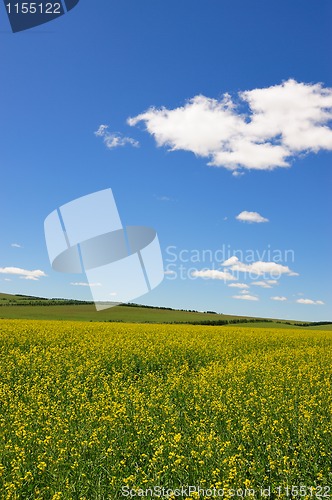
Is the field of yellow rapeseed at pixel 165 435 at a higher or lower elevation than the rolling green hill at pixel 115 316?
higher

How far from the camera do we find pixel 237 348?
18625 mm

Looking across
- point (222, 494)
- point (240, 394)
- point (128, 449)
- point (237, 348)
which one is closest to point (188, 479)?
point (222, 494)

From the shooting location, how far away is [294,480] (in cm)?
570

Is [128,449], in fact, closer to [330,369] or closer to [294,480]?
[294,480]

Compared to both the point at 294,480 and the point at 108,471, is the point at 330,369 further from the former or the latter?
the point at 108,471

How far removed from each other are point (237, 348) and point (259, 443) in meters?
12.0

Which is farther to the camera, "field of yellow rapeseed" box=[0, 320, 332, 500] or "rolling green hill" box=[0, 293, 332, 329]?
"rolling green hill" box=[0, 293, 332, 329]

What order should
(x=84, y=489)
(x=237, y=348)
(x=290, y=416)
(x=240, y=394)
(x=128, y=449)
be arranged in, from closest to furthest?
1. (x=84, y=489)
2. (x=128, y=449)
3. (x=290, y=416)
4. (x=240, y=394)
5. (x=237, y=348)

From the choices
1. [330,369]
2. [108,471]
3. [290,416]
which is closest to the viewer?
[108,471]

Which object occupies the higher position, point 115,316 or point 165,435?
point 165,435

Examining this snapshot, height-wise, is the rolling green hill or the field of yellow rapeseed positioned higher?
A: the field of yellow rapeseed

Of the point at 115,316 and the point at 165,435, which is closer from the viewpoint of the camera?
the point at 165,435

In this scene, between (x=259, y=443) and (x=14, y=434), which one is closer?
(x=259, y=443)

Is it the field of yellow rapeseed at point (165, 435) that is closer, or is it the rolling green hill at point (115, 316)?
the field of yellow rapeseed at point (165, 435)
